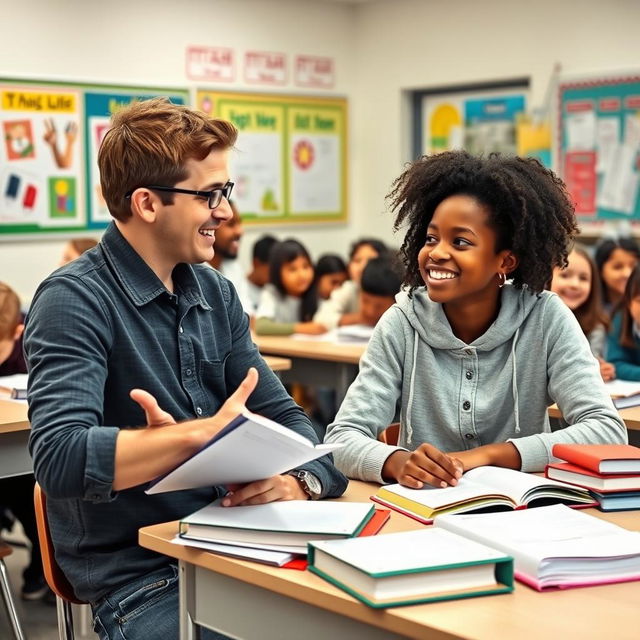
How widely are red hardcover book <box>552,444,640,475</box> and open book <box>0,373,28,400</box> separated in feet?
5.81

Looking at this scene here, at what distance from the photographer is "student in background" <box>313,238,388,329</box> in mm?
5328

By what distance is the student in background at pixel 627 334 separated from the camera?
12.2ft

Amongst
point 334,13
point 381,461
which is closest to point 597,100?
point 334,13

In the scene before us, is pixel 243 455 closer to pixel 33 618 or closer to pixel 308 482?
pixel 308 482

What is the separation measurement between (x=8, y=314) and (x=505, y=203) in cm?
190

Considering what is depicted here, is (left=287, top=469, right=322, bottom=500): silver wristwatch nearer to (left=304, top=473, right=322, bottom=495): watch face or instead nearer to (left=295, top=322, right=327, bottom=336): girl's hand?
(left=304, top=473, right=322, bottom=495): watch face

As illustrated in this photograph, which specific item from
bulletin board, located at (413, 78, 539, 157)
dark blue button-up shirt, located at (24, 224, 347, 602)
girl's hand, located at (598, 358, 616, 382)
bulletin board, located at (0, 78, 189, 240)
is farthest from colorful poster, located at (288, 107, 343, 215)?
dark blue button-up shirt, located at (24, 224, 347, 602)

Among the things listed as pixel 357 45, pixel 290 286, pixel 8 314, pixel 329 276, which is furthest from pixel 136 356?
pixel 357 45

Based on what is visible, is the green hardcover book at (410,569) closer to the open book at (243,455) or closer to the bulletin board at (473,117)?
the open book at (243,455)

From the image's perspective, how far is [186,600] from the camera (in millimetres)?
1613

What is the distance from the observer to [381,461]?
6.57ft

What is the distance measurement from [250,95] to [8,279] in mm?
2118

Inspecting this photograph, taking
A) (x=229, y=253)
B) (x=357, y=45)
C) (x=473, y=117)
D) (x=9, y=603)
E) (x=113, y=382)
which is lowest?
(x=9, y=603)

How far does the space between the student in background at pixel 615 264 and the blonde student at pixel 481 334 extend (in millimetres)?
2675
